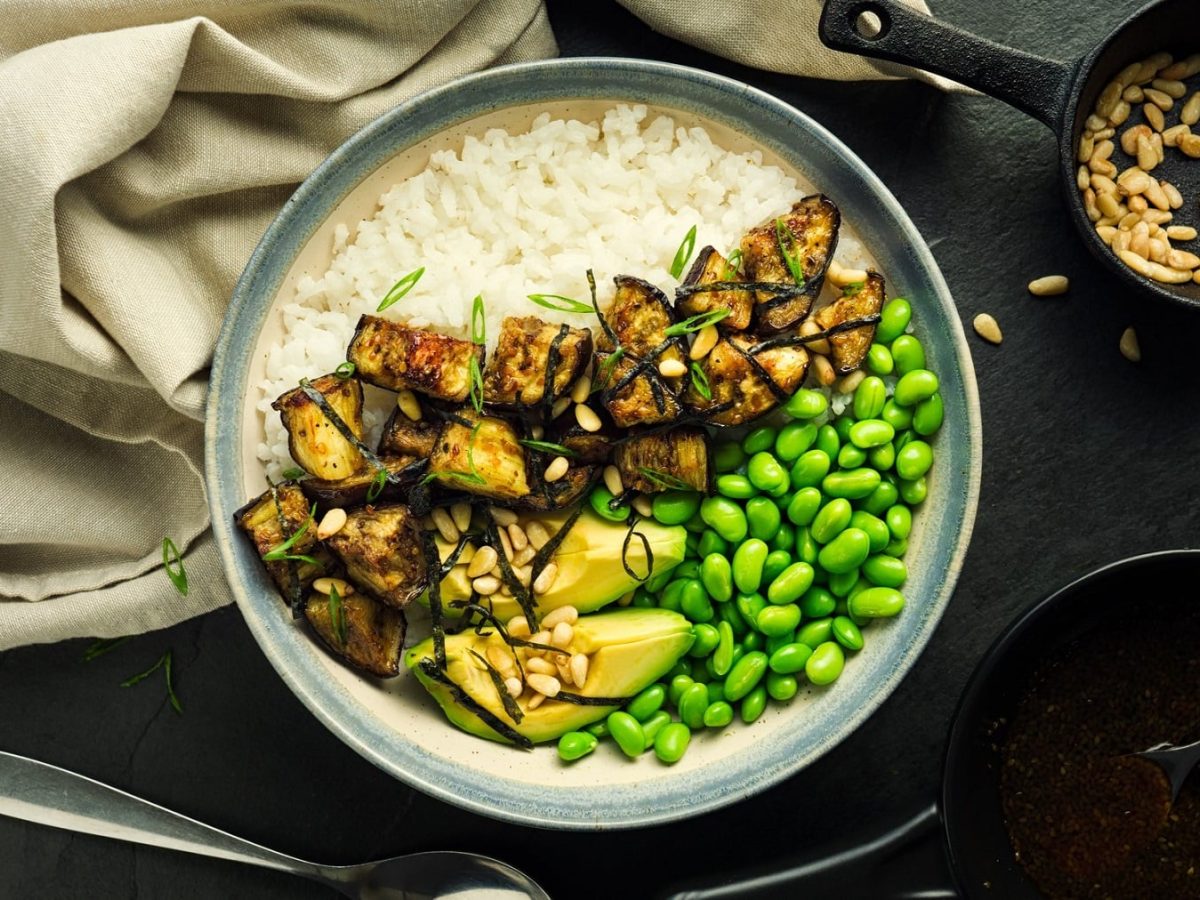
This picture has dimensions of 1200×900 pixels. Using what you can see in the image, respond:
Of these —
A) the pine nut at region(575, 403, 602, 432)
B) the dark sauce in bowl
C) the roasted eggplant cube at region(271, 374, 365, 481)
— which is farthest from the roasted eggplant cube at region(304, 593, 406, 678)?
the dark sauce in bowl

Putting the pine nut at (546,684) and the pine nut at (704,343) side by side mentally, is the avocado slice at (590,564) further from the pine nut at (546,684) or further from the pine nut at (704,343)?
the pine nut at (704,343)

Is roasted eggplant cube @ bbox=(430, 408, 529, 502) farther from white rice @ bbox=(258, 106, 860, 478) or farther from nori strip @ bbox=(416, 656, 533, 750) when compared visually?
nori strip @ bbox=(416, 656, 533, 750)

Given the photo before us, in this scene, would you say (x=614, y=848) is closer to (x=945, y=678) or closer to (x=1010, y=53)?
(x=945, y=678)

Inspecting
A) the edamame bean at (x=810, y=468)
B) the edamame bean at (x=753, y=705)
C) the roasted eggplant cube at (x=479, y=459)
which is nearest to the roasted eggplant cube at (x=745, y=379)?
the edamame bean at (x=810, y=468)

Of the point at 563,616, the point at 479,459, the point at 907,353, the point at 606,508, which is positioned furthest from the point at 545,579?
the point at 907,353

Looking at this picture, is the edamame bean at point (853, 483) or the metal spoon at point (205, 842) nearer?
the edamame bean at point (853, 483)

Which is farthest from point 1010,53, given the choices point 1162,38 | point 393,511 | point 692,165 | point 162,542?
point 162,542
